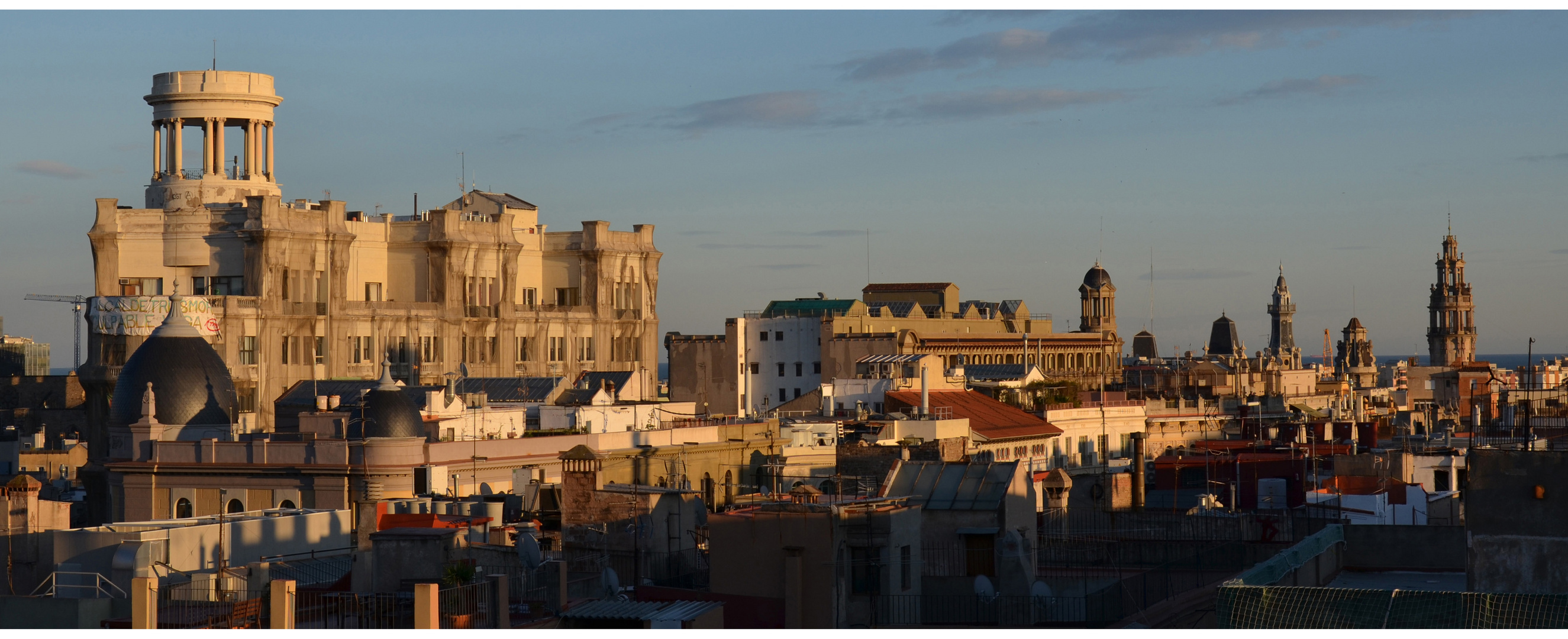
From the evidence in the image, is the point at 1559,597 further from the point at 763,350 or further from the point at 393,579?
the point at 763,350

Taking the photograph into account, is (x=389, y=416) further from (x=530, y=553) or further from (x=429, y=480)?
(x=530, y=553)

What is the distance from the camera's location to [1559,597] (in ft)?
78.6

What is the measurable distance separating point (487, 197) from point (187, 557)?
9322 cm

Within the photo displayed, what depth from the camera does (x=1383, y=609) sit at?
24.1m

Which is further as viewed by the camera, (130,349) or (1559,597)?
(130,349)

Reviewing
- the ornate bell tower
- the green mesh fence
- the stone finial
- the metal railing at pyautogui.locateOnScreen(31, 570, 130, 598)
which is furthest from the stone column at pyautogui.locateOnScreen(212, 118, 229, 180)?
the green mesh fence

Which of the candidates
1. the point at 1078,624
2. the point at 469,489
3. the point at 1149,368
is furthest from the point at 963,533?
the point at 1149,368

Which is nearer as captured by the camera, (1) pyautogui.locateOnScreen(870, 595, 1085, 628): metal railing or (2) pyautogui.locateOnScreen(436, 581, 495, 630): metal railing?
(2) pyautogui.locateOnScreen(436, 581, 495, 630): metal railing

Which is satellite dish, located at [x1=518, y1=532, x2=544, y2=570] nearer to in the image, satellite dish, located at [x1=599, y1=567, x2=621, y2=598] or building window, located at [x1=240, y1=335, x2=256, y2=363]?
satellite dish, located at [x1=599, y1=567, x2=621, y2=598]

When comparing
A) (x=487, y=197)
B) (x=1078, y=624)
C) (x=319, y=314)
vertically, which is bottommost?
(x=1078, y=624)

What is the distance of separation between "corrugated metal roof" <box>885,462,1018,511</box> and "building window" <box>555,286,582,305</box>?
9041 centimetres

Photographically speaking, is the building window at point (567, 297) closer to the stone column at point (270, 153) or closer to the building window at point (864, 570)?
the stone column at point (270, 153)

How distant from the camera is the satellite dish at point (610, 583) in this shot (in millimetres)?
31875

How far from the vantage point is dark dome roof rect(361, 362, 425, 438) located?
6066 cm
